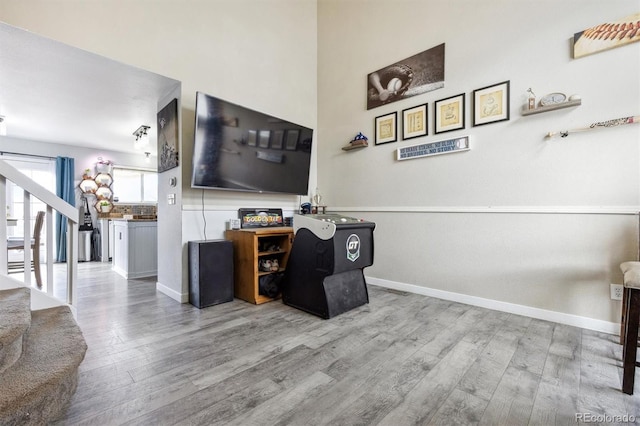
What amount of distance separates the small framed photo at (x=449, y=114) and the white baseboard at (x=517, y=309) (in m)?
1.68

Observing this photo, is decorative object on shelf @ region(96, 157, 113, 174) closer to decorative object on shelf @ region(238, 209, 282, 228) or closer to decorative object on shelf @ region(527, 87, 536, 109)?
decorative object on shelf @ region(238, 209, 282, 228)

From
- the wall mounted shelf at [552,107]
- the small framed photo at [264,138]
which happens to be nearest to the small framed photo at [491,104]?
the wall mounted shelf at [552,107]

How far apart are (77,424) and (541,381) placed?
219 cm

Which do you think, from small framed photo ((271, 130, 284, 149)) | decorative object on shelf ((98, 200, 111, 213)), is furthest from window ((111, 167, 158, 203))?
small framed photo ((271, 130, 284, 149))

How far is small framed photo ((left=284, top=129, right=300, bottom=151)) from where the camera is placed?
131 inches

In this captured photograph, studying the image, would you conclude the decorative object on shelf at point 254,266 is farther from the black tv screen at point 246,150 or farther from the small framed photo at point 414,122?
the small framed photo at point 414,122

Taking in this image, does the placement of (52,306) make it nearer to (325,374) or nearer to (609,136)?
(325,374)

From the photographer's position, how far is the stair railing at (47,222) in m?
1.71

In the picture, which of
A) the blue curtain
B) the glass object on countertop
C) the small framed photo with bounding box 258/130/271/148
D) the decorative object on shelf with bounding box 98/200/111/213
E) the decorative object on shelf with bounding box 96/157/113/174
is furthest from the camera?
the decorative object on shelf with bounding box 96/157/113/174

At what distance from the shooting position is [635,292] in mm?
1367

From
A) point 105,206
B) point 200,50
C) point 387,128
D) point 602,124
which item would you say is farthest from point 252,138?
point 105,206

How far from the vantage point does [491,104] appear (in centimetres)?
248

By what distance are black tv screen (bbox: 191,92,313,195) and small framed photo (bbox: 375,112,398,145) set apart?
907 millimetres

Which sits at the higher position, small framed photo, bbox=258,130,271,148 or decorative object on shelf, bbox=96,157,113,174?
decorative object on shelf, bbox=96,157,113,174
